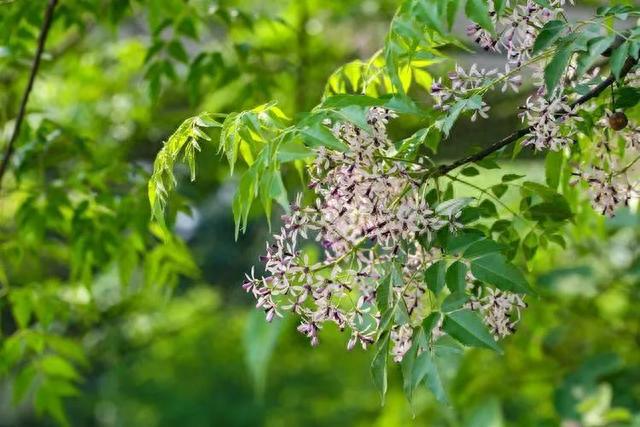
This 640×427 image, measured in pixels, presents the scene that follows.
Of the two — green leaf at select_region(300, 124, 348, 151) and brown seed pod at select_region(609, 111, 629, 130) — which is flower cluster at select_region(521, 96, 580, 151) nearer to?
brown seed pod at select_region(609, 111, 629, 130)

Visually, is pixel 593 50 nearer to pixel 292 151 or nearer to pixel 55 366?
pixel 292 151

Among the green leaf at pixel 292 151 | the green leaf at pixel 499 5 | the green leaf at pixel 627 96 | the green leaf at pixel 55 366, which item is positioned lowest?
the green leaf at pixel 55 366

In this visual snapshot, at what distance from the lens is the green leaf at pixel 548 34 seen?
3.12 feet

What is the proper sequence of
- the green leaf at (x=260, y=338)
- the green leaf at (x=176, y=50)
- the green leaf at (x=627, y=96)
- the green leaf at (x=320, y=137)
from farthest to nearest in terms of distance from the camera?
the green leaf at (x=260, y=338) → the green leaf at (x=176, y=50) → the green leaf at (x=627, y=96) → the green leaf at (x=320, y=137)

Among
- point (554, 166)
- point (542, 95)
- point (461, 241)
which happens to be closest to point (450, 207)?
point (461, 241)

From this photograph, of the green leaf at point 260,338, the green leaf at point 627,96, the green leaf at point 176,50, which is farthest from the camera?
the green leaf at point 260,338

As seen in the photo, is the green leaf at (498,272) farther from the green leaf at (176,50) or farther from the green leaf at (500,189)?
the green leaf at (176,50)

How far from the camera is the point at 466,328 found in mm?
929

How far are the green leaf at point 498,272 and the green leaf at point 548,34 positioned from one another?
0.20 metres

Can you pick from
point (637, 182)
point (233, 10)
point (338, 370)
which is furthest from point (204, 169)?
point (637, 182)

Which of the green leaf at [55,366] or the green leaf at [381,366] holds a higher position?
the green leaf at [381,366]

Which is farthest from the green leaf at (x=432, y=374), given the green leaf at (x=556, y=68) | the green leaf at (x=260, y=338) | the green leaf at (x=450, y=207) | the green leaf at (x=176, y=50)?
the green leaf at (x=260, y=338)

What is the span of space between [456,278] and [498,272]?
44 millimetres

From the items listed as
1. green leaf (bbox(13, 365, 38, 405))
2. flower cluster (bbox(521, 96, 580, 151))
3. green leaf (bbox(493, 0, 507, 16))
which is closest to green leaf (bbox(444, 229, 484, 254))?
flower cluster (bbox(521, 96, 580, 151))
